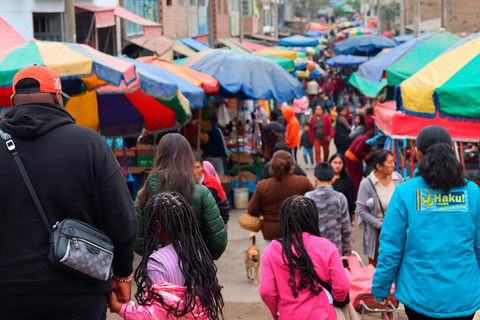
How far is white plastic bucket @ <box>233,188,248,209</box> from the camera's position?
40.6 feet

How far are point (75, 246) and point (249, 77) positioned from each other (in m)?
9.67

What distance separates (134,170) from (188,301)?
8284 millimetres

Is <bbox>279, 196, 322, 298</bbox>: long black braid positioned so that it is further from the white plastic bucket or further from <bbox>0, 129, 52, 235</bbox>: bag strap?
the white plastic bucket

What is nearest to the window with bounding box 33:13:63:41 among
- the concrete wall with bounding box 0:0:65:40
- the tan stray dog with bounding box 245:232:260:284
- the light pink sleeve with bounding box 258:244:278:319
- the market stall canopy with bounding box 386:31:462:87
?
the concrete wall with bounding box 0:0:65:40

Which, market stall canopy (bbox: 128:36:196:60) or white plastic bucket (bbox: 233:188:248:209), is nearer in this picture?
white plastic bucket (bbox: 233:188:248:209)

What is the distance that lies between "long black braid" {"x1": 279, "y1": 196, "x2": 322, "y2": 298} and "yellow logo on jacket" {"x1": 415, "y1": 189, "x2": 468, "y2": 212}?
0.65 metres

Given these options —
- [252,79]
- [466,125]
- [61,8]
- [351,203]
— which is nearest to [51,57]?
[351,203]

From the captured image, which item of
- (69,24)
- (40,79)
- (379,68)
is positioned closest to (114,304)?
(40,79)

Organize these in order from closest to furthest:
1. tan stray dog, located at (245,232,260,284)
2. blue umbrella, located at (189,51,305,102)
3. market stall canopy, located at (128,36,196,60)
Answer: tan stray dog, located at (245,232,260,284) < blue umbrella, located at (189,51,305,102) < market stall canopy, located at (128,36,196,60)

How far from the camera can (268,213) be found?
667cm

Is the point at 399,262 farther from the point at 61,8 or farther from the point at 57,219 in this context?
the point at 61,8

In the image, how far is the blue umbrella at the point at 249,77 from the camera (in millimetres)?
11930

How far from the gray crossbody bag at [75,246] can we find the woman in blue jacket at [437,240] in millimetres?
1867

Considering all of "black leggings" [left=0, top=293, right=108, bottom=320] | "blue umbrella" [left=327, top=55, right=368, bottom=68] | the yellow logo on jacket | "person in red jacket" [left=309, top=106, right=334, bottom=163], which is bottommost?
"person in red jacket" [left=309, top=106, right=334, bottom=163]
